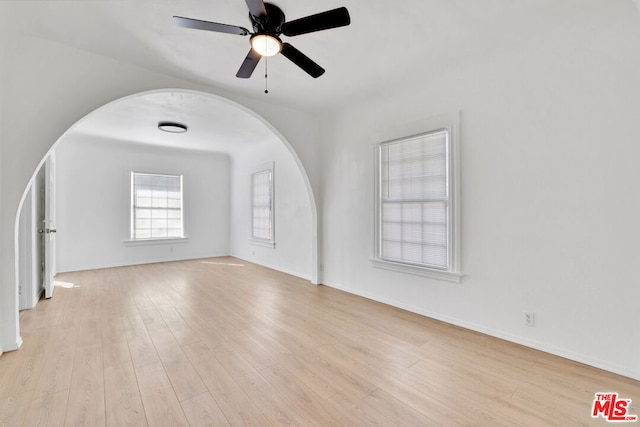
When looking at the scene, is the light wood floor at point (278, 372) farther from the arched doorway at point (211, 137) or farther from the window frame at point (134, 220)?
the window frame at point (134, 220)

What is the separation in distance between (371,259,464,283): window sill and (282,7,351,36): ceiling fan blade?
8.75ft

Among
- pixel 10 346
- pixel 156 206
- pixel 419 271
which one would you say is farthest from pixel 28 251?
pixel 419 271

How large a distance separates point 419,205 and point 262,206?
4.11 metres

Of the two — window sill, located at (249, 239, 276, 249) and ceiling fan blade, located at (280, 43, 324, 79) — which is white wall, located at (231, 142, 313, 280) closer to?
window sill, located at (249, 239, 276, 249)

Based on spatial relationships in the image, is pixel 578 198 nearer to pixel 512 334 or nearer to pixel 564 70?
pixel 564 70

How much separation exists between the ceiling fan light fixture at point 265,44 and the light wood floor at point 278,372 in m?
2.57

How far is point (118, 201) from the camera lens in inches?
256

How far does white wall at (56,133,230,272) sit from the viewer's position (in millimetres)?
5895

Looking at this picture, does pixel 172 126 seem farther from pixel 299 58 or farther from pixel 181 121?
pixel 299 58

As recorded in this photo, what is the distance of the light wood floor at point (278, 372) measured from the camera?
5.81ft

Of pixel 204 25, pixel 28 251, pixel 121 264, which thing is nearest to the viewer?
pixel 204 25

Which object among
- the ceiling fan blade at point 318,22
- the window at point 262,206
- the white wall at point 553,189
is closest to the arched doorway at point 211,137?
the window at point 262,206

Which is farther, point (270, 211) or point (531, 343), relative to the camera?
point (270, 211)

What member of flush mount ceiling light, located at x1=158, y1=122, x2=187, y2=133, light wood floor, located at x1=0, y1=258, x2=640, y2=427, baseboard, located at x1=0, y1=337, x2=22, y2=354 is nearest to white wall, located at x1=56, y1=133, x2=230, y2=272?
flush mount ceiling light, located at x1=158, y1=122, x2=187, y2=133
